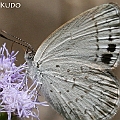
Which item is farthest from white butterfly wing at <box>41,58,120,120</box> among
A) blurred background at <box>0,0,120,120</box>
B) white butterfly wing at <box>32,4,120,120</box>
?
blurred background at <box>0,0,120,120</box>

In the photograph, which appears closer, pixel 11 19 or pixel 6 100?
pixel 6 100

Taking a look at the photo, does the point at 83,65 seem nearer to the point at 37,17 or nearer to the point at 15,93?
the point at 15,93

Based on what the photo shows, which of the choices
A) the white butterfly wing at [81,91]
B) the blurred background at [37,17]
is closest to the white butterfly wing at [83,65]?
the white butterfly wing at [81,91]

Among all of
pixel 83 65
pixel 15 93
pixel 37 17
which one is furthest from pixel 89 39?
pixel 37 17

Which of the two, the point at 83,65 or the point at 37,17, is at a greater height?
the point at 37,17

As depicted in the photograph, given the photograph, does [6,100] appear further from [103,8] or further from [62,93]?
[103,8]

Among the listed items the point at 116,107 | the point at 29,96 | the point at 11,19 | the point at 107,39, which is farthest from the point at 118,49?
the point at 11,19

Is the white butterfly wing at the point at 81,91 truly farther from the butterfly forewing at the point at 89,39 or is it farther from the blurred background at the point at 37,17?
the blurred background at the point at 37,17
